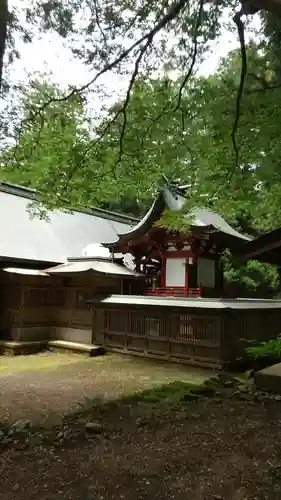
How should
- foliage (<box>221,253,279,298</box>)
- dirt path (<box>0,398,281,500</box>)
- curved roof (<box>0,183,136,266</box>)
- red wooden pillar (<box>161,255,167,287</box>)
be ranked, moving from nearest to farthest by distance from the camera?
dirt path (<box>0,398,281,500</box>)
curved roof (<box>0,183,136,266</box>)
red wooden pillar (<box>161,255,167,287</box>)
foliage (<box>221,253,279,298</box>)

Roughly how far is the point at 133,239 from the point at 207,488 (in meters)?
10.9

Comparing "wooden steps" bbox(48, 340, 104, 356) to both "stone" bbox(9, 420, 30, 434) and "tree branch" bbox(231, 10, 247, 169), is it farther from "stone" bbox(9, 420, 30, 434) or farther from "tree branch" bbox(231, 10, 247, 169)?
"tree branch" bbox(231, 10, 247, 169)

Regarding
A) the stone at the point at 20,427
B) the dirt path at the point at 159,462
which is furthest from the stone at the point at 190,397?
the stone at the point at 20,427

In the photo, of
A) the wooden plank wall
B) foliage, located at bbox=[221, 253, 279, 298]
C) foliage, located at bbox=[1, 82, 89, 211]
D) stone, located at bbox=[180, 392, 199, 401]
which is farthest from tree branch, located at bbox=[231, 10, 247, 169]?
foliage, located at bbox=[221, 253, 279, 298]

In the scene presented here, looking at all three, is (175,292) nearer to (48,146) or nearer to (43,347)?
(43,347)

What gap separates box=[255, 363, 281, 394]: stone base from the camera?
552 cm

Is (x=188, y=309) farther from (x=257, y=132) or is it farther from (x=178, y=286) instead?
(x=257, y=132)

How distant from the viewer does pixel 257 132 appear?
5.22 metres

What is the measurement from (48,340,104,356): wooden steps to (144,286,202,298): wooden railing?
10.3ft

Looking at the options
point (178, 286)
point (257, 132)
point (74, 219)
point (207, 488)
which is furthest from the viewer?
point (74, 219)

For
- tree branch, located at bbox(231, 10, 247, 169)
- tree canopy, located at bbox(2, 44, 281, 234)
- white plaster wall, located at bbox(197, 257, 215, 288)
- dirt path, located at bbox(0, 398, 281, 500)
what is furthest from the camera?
white plaster wall, located at bbox(197, 257, 215, 288)

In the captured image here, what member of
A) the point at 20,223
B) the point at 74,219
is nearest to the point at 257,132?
the point at 20,223

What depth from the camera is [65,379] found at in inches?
313

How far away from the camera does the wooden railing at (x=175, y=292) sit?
1259 cm
